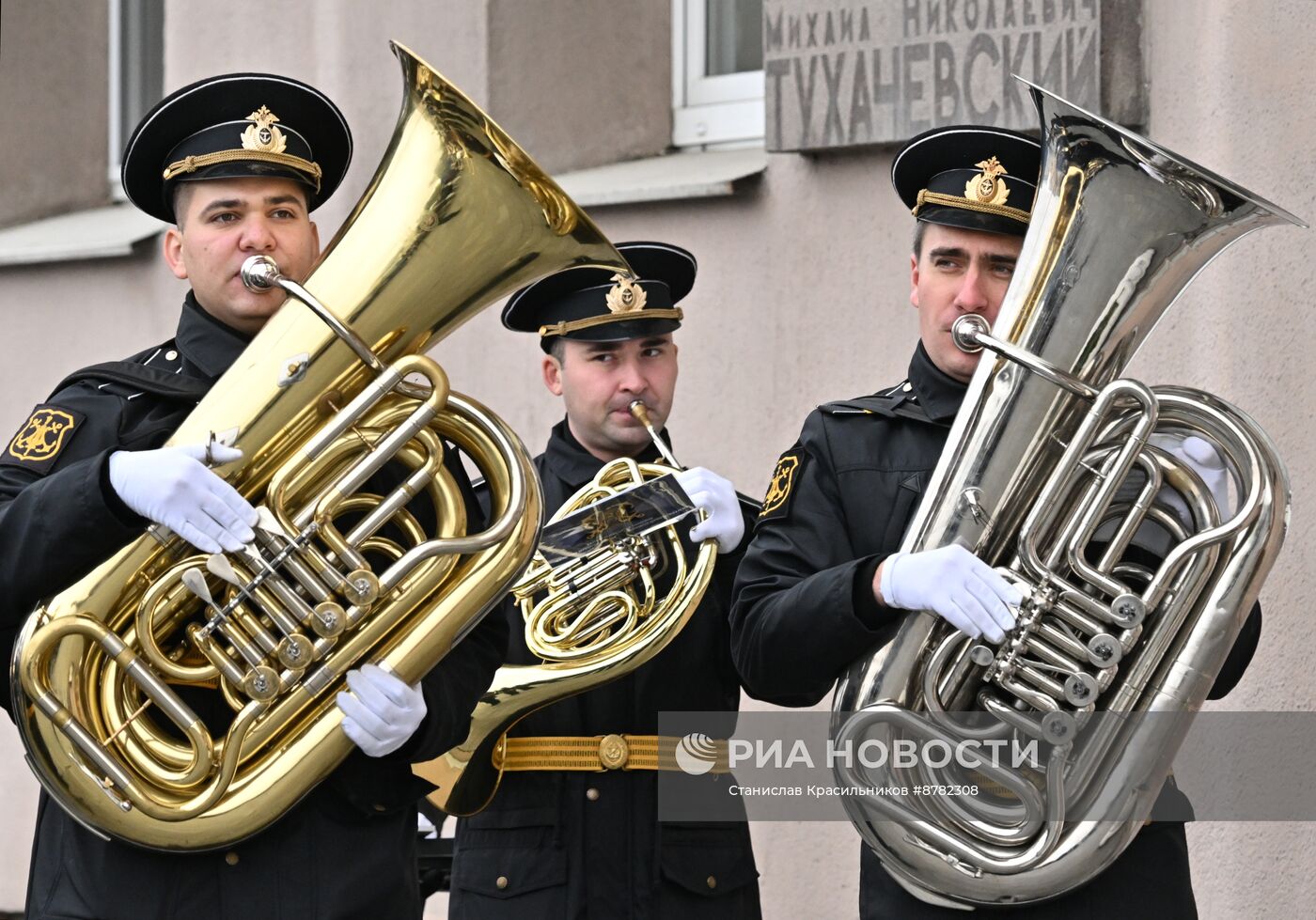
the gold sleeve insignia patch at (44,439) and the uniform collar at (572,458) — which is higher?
the gold sleeve insignia patch at (44,439)

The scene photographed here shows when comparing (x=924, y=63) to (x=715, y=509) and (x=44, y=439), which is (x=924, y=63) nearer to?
(x=715, y=509)

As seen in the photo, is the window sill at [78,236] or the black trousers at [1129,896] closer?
the black trousers at [1129,896]

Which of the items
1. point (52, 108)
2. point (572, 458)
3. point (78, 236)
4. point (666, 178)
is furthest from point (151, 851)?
point (52, 108)

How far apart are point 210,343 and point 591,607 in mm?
1139

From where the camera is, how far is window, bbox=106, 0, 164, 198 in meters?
8.64

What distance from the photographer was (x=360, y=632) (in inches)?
131

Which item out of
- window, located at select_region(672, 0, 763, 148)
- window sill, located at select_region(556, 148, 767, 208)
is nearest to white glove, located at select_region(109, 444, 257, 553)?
window sill, located at select_region(556, 148, 767, 208)

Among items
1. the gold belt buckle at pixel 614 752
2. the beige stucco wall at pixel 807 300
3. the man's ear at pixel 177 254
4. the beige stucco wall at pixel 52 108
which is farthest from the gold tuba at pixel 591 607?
the beige stucco wall at pixel 52 108

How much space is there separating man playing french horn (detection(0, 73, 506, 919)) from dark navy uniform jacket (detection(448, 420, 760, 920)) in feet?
2.23

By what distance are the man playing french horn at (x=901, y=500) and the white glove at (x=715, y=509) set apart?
0.49m

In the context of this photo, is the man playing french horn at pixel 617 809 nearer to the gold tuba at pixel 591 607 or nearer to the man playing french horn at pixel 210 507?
the gold tuba at pixel 591 607

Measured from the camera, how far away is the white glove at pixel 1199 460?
11.1 feet

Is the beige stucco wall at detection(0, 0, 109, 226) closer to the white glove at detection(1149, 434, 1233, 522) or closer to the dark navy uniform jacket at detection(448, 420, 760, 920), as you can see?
the dark navy uniform jacket at detection(448, 420, 760, 920)

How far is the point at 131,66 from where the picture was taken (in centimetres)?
871
